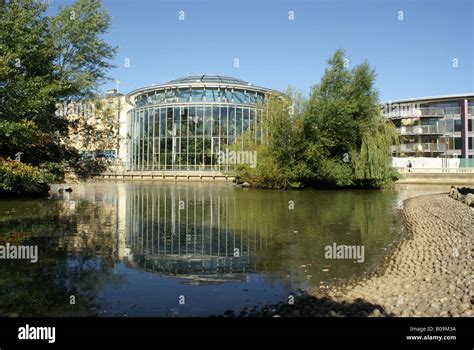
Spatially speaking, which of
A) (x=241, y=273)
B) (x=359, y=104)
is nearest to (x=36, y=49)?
(x=241, y=273)

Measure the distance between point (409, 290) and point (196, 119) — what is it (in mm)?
56668

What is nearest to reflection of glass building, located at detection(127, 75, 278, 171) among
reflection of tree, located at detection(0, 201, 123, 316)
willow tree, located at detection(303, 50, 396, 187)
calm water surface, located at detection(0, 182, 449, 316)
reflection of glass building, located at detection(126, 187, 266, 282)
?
willow tree, located at detection(303, 50, 396, 187)

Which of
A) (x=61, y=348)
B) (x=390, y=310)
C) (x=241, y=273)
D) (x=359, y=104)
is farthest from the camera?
(x=359, y=104)

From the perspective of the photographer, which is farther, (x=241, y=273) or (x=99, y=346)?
(x=241, y=273)

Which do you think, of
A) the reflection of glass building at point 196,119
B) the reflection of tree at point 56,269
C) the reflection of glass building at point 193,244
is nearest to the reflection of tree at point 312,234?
the reflection of glass building at point 193,244

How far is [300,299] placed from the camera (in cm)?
786

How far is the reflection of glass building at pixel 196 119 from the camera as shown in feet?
204

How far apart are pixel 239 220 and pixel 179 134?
4587 cm

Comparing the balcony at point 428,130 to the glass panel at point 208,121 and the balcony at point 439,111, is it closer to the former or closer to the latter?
the balcony at point 439,111

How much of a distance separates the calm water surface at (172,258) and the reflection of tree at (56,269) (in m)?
0.02

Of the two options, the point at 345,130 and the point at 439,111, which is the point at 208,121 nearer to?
the point at 345,130

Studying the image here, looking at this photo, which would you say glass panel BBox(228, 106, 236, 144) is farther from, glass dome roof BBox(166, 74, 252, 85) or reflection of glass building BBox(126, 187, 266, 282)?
reflection of glass building BBox(126, 187, 266, 282)

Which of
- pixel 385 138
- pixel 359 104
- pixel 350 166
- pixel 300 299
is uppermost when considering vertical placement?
pixel 359 104

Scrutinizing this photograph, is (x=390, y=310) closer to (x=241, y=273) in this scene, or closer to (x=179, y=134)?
(x=241, y=273)
